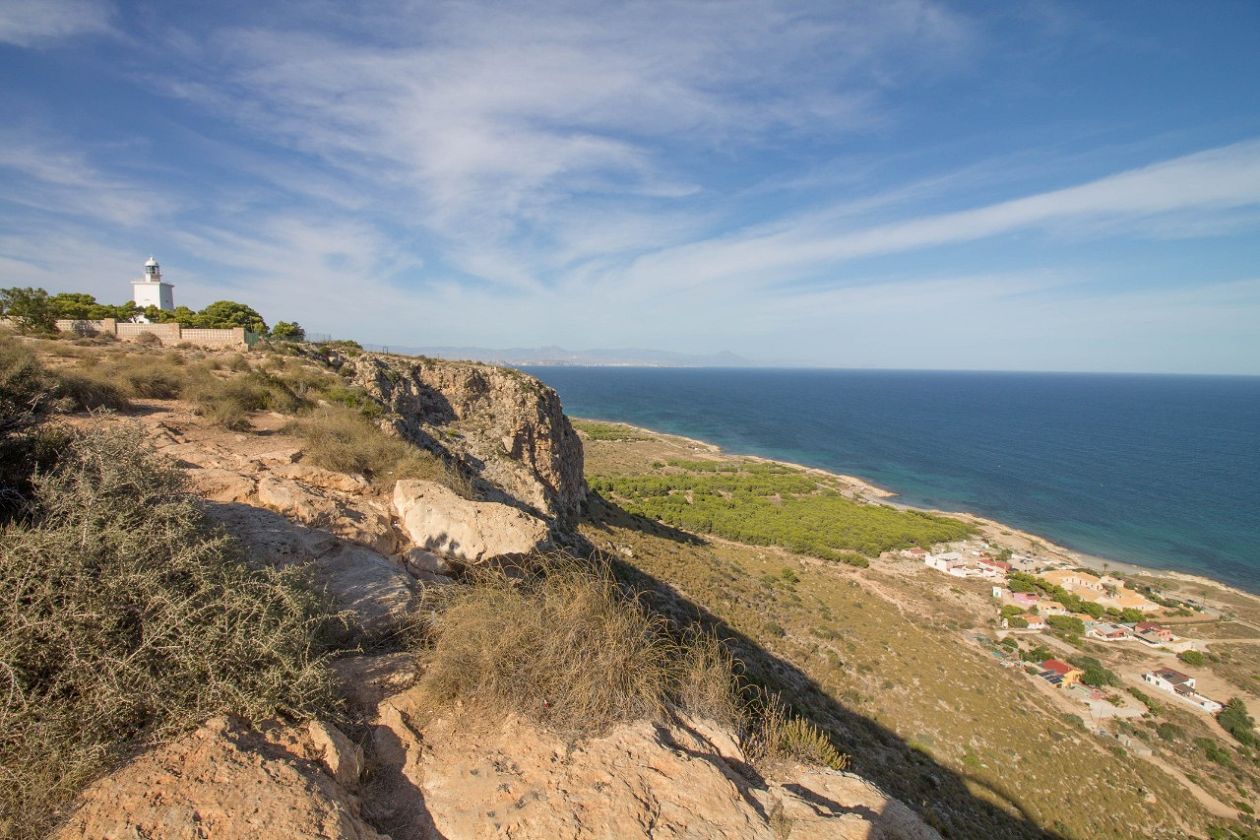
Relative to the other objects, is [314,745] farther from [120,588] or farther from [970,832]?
[970,832]

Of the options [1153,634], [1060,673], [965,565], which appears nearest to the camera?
[1060,673]

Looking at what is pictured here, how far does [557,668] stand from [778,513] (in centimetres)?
4198

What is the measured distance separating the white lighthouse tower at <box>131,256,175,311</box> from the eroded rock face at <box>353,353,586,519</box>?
3321 centimetres

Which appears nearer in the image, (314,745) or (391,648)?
(314,745)


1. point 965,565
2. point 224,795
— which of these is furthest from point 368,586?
point 965,565

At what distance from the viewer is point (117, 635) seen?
10.0 feet

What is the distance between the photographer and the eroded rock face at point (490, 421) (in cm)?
1831

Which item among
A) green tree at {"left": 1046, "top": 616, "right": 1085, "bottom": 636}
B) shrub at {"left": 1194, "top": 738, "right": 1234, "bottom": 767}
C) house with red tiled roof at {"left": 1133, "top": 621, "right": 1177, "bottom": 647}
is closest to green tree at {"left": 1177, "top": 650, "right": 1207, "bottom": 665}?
house with red tiled roof at {"left": 1133, "top": 621, "right": 1177, "bottom": 647}

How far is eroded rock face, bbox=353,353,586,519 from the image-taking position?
18312 millimetres

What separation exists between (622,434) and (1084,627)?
57.2 m

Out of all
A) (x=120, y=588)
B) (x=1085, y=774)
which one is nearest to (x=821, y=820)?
(x=120, y=588)

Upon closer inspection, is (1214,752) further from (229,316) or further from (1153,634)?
(229,316)

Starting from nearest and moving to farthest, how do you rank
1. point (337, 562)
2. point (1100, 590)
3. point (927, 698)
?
1. point (337, 562)
2. point (927, 698)
3. point (1100, 590)

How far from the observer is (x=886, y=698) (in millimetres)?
17750
